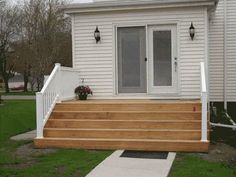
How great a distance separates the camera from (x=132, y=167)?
7242mm

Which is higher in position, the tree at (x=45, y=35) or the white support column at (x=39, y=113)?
the tree at (x=45, y=35)

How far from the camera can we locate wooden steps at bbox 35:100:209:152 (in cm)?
883

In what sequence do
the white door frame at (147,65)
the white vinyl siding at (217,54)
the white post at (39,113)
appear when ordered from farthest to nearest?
the white vinyl siding at (217,54)
the white door frame at (147,65)
the white post at (39,113)

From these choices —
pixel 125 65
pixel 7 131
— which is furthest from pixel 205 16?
pixel 7 131

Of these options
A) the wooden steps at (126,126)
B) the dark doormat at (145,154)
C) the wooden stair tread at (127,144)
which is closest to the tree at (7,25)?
the wooden steps at (126,126)

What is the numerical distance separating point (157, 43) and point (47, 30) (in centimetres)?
2342

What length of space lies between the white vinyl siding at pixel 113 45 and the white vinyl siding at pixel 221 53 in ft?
10.2

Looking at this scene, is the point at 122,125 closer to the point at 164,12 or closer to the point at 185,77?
the point at 185,77

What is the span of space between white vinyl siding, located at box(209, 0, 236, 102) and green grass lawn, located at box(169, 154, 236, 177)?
718cm

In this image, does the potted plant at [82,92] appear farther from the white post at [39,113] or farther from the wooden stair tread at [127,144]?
the wooden stair tread at [127,144]

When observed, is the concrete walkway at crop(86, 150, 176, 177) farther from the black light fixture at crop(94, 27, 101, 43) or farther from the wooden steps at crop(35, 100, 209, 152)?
the black light fixture at crop(94, 27, 101, 43)

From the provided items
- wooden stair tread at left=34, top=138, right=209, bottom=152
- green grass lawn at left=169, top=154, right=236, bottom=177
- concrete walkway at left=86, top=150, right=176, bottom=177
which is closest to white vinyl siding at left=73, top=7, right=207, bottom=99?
wooden stair tread at left=34, top=138, right=209, bottom=152

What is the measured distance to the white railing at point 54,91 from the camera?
31.0ft

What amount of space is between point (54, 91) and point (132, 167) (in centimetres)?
406
